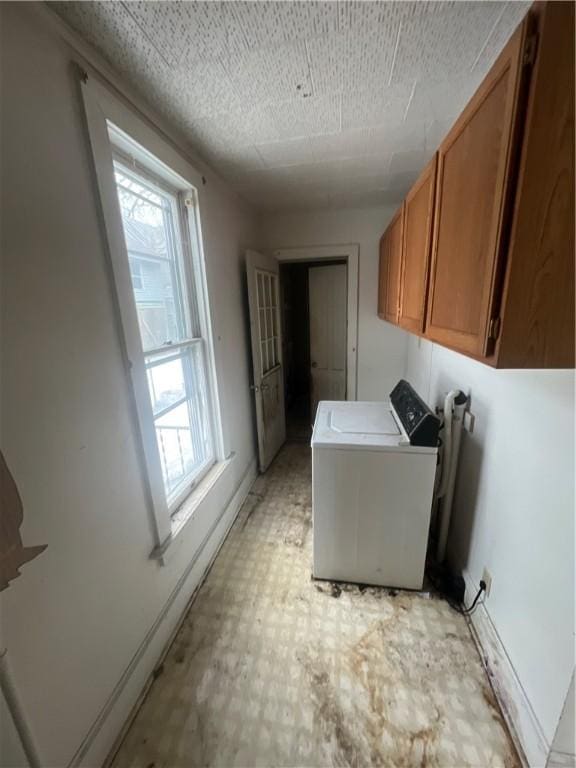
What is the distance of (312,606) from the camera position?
1559 mm

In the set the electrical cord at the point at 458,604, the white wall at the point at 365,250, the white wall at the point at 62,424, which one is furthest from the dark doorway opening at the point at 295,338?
the white wall at the point at 62,424

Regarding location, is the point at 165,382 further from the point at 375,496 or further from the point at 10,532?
the point at 375,496

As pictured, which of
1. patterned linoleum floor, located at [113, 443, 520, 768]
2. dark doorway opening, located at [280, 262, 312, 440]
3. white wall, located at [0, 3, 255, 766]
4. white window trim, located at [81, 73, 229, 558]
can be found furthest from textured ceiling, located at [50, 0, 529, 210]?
dark doorway opening, located at [280, 262, 312, 440]

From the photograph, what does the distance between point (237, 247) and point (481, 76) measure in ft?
5.48

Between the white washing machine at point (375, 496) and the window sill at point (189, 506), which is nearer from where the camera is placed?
the window sill at point (189, 506)

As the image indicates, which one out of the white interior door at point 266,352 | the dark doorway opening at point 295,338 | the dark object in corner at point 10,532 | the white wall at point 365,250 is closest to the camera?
the dark object in corner at point 10,532

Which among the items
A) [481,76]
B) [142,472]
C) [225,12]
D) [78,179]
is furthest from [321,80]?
[142,472]

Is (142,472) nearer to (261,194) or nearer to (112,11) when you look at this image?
(112,11)

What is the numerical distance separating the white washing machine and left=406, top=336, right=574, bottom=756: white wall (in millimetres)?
230

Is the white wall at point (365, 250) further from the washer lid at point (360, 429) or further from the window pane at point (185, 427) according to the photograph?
the window pane at point (185, 427)

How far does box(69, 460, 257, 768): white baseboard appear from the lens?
999 mm

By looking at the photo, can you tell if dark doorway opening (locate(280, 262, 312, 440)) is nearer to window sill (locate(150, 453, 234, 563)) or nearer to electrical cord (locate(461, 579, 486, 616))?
window sill (locate(150, 453, 234, 563))

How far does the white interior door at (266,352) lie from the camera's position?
8.11ft

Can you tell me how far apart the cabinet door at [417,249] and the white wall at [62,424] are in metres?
1.23
